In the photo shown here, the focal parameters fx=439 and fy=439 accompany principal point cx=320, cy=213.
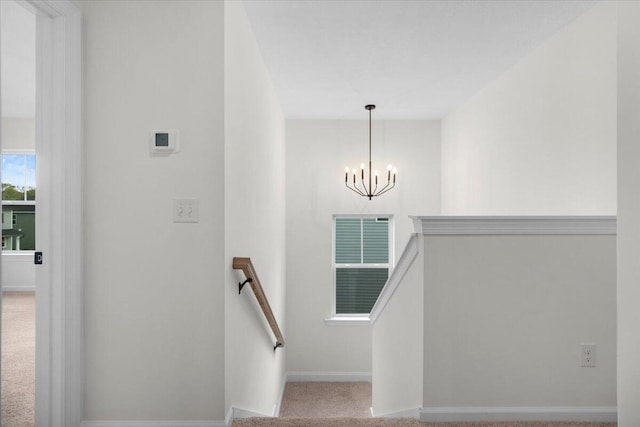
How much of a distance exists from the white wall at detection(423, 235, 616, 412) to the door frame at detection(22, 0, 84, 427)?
1.67 metres

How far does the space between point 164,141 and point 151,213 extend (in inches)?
13.5

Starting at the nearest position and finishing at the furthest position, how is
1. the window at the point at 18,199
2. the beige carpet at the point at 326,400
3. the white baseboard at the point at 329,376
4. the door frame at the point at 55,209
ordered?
the door frame at the point at 55,209 < the beige carpet at the point at 326,400 < the white baseboard at the point at 329,376 < the window at the point at 18,199

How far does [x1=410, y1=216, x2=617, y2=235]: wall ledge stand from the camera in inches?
82.7

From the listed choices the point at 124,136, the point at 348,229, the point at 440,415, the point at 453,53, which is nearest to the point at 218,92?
the point at 124,136

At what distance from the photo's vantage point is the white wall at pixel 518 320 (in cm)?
214

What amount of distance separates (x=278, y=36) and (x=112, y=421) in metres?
2.51

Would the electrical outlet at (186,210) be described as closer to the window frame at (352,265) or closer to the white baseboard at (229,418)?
the white baseboard at (229,418)

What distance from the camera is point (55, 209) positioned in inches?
76.7

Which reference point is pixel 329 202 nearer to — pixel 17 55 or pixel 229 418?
pixel 17 55

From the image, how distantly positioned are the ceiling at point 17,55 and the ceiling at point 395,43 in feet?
4.79

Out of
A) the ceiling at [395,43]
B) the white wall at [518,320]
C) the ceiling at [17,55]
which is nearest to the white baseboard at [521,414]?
the white wall at [518,320]

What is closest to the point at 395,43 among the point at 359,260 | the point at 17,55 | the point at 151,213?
the point at 151,213

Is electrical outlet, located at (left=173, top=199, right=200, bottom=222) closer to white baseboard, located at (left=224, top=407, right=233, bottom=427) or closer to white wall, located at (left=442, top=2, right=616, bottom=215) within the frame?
white baseboard, located at (left=224, top=407, right=233, bottom=427)

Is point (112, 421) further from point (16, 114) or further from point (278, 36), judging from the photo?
point (16, 114)
